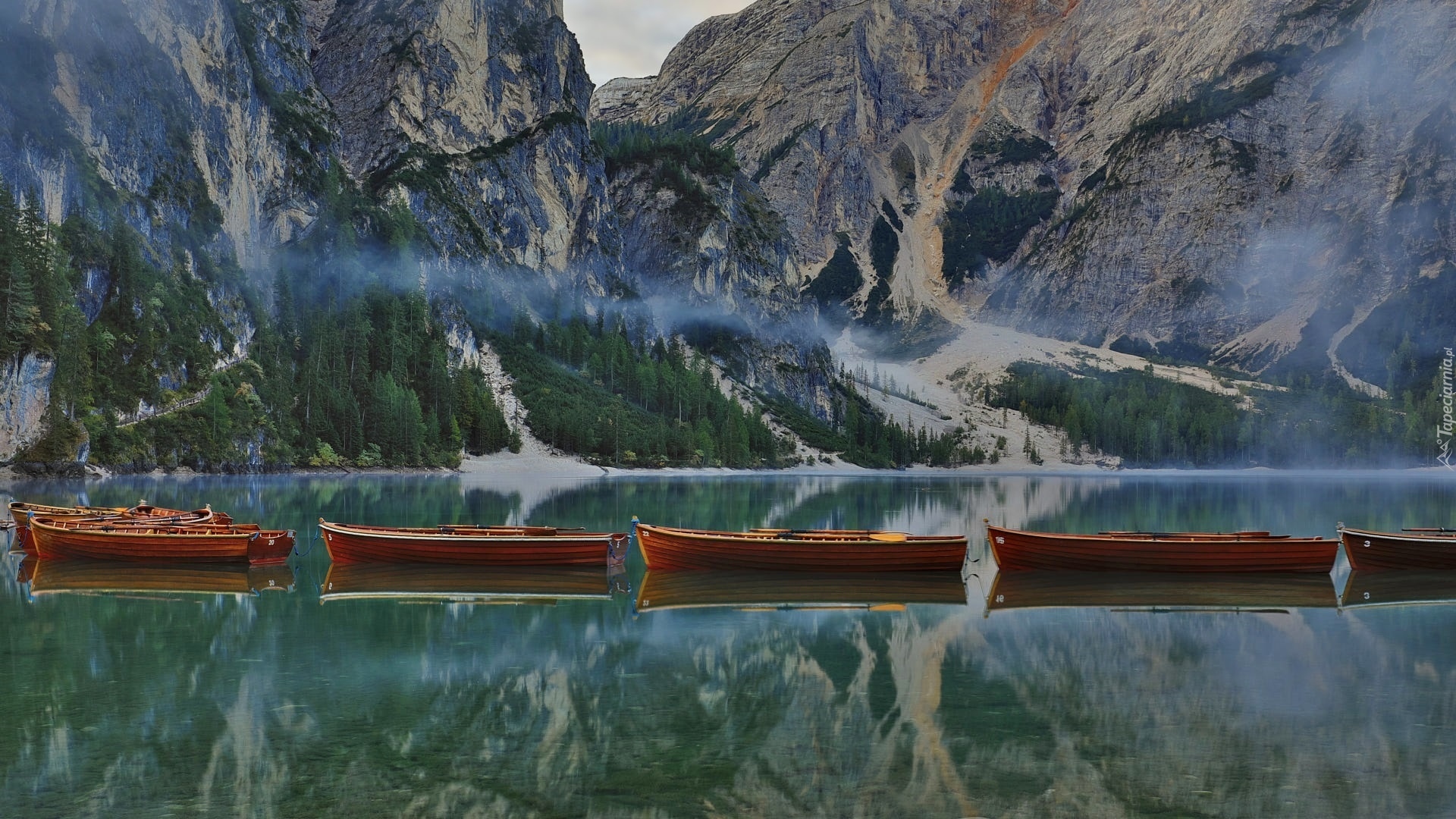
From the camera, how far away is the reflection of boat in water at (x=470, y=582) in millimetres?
35656

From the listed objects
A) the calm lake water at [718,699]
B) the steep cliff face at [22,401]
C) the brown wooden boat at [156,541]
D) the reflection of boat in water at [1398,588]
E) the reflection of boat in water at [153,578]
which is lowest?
the calm lake water at [718,699]

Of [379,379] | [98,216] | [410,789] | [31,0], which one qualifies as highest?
[31,0]

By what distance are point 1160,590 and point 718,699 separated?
25060 mm

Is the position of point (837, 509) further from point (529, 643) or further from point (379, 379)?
point (379, 379)

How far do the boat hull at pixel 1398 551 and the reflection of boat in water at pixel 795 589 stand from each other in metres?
19.7

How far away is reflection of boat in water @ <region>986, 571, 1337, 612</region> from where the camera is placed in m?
36.4

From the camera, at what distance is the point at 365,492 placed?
99500 mm

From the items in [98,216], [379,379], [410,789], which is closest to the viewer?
[410,789]

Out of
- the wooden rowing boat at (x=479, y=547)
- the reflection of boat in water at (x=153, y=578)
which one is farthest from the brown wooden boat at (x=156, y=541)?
the wooden rowing boat at (x=479, y=547)

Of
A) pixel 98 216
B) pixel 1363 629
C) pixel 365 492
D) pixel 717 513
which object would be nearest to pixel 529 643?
pixel 1363 629

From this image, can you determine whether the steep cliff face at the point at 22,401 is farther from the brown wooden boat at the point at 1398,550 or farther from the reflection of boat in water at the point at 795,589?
the brown wooden boat at the point at 1398,550

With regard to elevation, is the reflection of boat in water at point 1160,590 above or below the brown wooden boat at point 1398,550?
below

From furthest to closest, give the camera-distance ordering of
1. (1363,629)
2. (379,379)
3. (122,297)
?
1. (379,379)
2. (122,297)
3. (1363,629)

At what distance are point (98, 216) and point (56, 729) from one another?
5774 inches
